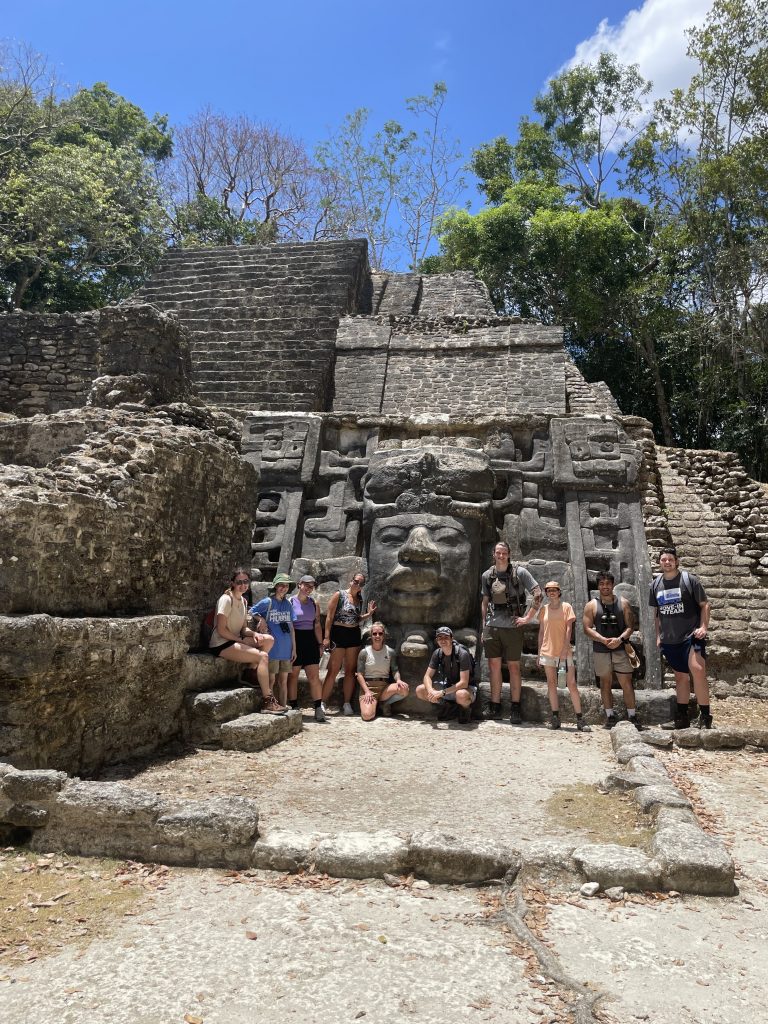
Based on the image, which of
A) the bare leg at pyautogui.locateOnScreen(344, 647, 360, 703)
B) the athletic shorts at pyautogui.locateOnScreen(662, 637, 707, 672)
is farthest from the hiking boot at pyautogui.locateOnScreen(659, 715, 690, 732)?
the bare leg at pyautogui.locateOnScreen(344, 647, 360, 703)

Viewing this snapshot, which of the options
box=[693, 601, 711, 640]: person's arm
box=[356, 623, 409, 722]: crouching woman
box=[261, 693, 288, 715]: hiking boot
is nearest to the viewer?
box=[261, 693, 288, 715]: hiking boot

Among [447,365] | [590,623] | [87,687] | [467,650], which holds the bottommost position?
[87,687]

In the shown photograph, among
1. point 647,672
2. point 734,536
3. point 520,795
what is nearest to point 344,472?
point 647,672

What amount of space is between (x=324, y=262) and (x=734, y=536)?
1167 cm

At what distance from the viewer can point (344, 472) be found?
8.75 m

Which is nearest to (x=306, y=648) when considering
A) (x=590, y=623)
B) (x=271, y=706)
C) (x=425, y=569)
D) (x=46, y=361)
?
(x=271, y=706)

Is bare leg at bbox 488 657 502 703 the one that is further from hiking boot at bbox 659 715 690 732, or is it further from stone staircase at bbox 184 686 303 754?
stone staircase at bbox 184 686 303 754

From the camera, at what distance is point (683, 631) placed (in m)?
6.34

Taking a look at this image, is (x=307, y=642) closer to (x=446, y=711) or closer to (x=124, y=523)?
(x=446, y=711)

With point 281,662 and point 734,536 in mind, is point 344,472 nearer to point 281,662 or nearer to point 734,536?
point 281,662

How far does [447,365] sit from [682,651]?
32.7 feet

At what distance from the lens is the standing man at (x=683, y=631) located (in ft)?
20.4

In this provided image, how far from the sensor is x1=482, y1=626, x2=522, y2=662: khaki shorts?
675cm

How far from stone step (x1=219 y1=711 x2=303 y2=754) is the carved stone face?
1780 millimetres
